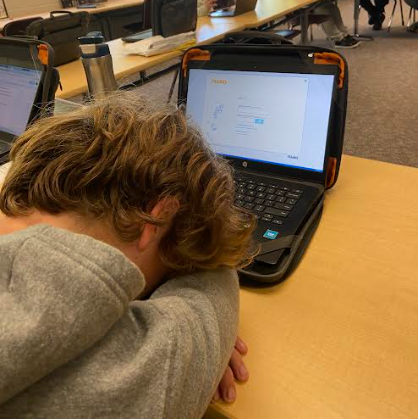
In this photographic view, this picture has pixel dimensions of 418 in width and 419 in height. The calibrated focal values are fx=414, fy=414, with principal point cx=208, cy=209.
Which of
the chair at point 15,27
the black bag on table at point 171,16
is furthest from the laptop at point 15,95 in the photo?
the chair at point 15,27

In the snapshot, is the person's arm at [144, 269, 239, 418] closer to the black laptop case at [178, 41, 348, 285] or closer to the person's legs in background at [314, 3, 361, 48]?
the black laptop case at [178, 41, 348, 285]

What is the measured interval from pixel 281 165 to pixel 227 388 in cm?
46

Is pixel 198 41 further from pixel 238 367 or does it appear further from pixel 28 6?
pixel 28 6

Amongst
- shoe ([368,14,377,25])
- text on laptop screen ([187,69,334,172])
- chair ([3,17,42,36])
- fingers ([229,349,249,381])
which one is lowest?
shoe ([368,14,377,25])

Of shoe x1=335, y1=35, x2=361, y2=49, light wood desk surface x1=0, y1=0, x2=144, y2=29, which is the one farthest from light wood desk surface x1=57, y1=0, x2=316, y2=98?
light wood desk surface x1=0, y1=0, x2=144, y2=29

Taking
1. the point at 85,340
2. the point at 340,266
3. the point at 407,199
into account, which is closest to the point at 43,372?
the point at 85,340

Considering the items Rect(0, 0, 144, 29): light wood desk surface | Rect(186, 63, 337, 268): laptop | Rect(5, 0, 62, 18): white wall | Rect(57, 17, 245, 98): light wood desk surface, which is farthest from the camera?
Rect(5, 0, 62, 18): white wall

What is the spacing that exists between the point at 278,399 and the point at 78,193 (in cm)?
33

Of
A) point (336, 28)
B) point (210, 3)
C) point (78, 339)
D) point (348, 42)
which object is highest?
point (78, 339)

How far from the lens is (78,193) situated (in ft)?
1.50

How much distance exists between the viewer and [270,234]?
0.69m

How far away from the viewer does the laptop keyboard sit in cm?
73

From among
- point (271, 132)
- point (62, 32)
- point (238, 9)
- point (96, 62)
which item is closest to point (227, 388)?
point (271, 132)

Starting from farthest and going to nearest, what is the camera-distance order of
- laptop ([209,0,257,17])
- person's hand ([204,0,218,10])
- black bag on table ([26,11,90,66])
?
person's hand ([204,0,218,10]) < laptop ([209,0,257,17]) < black bag on table ([26,11,90,66])
